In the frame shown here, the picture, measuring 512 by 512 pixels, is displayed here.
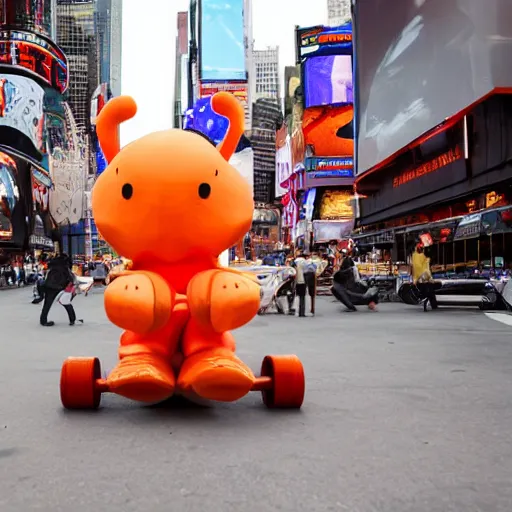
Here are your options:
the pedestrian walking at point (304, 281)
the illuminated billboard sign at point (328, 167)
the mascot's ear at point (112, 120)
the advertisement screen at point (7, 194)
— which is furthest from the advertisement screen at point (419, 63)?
the advertisement screen at point (7, 194)

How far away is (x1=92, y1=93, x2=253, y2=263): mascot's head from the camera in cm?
498

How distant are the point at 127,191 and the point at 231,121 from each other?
126 cm

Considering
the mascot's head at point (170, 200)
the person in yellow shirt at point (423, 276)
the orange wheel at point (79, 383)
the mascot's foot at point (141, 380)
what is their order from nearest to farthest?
1. the mascot's foot at point (141, 380)
2. the orange wheel at point (79, 383)
3. the mascot's head at point (170, 200)
4. the person in yellow shirt at point (423, 276)

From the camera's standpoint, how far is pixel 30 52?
213 feet

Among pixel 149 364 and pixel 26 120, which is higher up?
pixel 26 120

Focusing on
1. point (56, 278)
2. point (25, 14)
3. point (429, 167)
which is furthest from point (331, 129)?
point (56, 278)

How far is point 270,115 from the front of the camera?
130 m

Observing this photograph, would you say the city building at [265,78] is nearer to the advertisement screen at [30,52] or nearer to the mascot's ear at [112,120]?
the advertisement screen at [30,52]

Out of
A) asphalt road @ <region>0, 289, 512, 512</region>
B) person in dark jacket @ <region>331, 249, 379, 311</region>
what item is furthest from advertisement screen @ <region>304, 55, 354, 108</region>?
asphalt road @ <region>0, 289, 512, 512</region>

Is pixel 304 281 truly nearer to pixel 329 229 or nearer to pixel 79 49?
pixel 329 229

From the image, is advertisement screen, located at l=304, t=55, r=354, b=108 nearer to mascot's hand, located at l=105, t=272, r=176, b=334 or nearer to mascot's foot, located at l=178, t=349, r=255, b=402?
mascot's hand, located at l=105, t=272, r=176, b=334

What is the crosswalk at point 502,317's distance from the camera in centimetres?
1267

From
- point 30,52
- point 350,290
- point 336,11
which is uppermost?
point 336,11

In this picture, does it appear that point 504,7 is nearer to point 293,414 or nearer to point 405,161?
point 405,161
